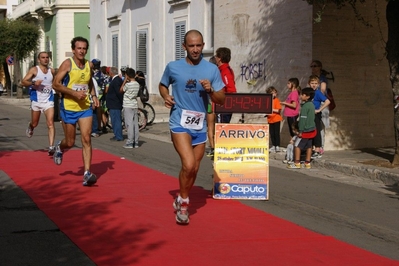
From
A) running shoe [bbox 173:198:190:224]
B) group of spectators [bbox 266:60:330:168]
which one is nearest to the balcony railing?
group of spectators [bbox 266:60:330:168]

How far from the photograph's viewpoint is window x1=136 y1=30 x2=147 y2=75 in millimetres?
31406

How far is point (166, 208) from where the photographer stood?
932cm

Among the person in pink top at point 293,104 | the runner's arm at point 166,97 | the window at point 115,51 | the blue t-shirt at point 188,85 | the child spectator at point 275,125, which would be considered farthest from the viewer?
the window at point 115,51

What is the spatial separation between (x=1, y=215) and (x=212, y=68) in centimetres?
294

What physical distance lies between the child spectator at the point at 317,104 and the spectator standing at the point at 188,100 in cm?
619

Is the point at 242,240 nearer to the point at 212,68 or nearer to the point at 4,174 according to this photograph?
the point at 212,68

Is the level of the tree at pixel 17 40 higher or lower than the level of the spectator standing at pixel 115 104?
higher

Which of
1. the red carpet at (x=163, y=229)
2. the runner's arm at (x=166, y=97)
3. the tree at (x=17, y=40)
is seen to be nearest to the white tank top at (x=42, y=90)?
the red carpet at (x=163, y=229)

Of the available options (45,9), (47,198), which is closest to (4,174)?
(47,198)

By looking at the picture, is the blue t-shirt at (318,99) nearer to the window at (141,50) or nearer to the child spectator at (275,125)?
the child spectator at (275,125)

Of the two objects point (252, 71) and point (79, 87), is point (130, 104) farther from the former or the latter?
point (79, 87)

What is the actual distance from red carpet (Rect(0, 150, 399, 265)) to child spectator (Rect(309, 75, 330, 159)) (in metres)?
3.81

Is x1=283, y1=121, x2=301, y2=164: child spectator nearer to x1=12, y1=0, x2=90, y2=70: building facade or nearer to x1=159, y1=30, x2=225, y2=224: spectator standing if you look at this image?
x1=159, y1=30, x2=225, y2=224: spectator standing

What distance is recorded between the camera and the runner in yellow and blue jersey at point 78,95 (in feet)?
35.3
